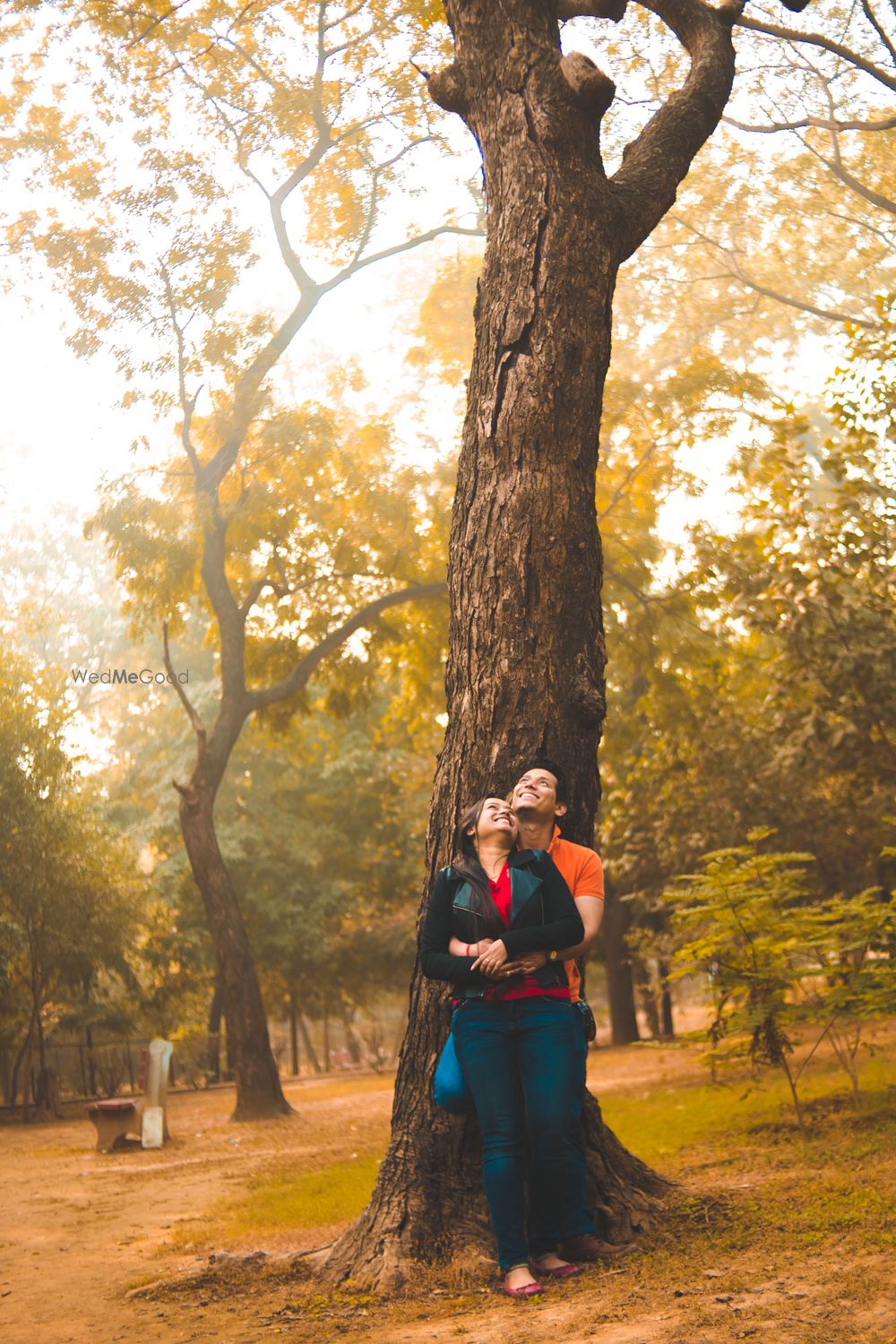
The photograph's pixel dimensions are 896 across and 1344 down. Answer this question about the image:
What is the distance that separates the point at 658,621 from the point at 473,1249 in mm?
13139

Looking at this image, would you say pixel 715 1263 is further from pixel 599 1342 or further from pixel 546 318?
pixel 546 318

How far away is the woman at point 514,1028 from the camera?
14.1 feet

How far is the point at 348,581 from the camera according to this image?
58.4ft

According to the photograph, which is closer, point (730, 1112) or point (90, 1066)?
point (730, 1112)

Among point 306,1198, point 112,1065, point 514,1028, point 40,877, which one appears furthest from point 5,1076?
point 514,1028

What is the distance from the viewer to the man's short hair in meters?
4.96

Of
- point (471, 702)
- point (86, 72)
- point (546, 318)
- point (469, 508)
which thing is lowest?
point (471, 702)

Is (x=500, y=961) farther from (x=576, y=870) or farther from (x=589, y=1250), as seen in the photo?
(x=589, y=1250)

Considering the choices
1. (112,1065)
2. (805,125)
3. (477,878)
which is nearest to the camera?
(477,878)

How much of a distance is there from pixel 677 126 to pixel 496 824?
435 cm

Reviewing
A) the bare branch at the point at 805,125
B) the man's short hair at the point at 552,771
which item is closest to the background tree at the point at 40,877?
the bare branch at the point at 805,125

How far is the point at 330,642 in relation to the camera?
56.3 ft

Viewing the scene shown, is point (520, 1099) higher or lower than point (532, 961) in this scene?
lower

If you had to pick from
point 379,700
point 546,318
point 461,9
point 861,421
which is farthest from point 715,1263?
point 379,700
